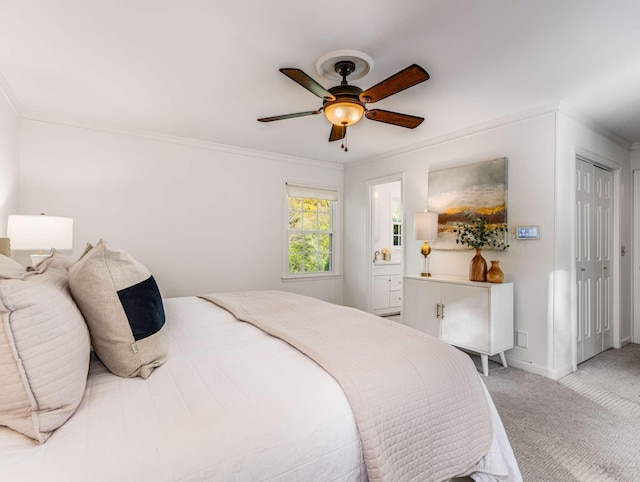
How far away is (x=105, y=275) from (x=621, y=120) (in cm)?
440

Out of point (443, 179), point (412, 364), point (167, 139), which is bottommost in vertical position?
point (412, 364)

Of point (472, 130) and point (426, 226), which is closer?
point (472, 130)

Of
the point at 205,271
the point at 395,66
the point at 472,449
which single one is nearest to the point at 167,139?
the point at 205,271

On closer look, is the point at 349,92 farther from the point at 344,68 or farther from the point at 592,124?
the point at 592,124

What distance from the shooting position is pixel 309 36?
198 centimetres

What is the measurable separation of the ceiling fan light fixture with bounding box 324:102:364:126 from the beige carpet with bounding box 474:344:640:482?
88.8 inches

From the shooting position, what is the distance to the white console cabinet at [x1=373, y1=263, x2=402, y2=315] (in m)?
5.10

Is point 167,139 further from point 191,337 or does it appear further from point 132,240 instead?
point 191,337

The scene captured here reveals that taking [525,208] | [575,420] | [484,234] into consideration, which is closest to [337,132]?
[484,234]

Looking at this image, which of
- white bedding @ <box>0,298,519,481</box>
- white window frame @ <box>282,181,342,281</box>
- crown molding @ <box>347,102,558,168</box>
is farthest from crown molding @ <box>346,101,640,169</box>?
white bedding @ <box>0,298,519,481</box>

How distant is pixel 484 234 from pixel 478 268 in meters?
0.35

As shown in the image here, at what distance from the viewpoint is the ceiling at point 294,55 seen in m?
1.78

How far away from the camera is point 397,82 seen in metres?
2.07

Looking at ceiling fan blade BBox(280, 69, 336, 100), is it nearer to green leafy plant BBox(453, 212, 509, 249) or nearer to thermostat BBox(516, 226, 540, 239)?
green leafy plant BBox(453, 212, 509, 249)
